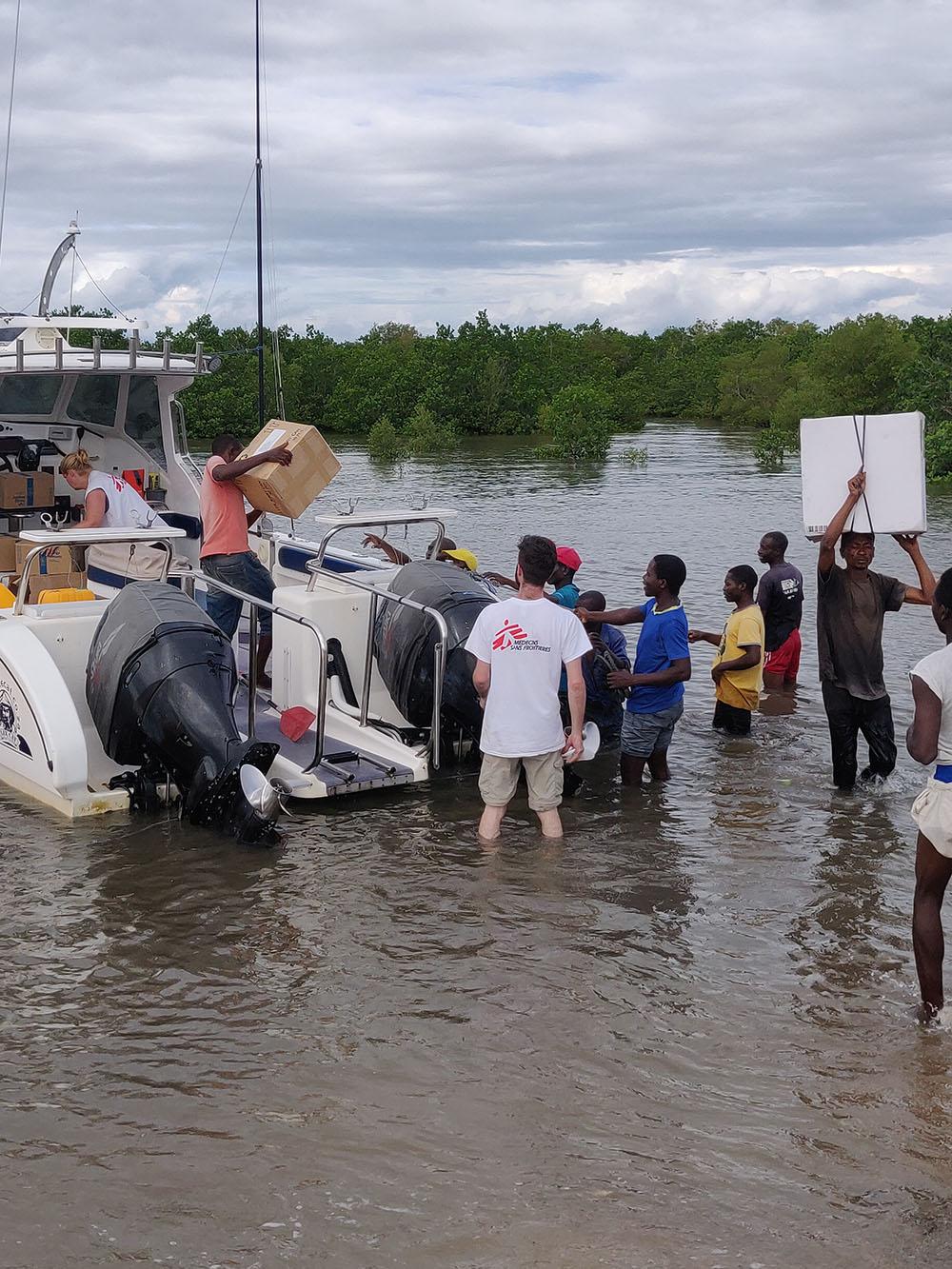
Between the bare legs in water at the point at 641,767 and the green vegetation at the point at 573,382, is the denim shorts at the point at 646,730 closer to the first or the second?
the bare legs in water at the point at 641,767

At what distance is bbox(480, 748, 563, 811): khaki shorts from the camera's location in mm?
6523

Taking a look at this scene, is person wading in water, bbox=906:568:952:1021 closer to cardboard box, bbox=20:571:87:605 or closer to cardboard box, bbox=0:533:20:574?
cardboard box, bbox=20:571:87:605

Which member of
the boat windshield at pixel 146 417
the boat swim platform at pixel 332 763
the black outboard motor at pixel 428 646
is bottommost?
the boat swim platform at pixel 332 763

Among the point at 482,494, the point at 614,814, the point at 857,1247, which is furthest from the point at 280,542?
the point at 482,494

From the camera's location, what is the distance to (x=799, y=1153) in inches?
160

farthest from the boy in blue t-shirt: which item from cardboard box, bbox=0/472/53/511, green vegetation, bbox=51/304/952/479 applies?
green vegetation, bbox=51/304/952/479

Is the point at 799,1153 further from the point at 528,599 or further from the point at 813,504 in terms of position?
the point at 813,504

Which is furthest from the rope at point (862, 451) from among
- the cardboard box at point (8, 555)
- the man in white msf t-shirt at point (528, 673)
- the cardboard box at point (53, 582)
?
the cardboard box at point (8, 555)

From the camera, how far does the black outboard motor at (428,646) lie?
25.7ft

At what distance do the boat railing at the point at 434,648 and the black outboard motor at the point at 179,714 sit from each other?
3.54 feet

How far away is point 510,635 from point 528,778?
809 millimetres

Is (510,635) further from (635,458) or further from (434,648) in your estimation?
(635,458)

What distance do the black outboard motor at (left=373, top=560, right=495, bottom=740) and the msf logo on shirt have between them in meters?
1.45

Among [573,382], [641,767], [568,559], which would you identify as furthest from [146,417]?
[573,382]
